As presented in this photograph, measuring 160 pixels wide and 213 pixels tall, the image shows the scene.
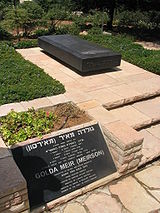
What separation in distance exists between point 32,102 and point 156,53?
657 centimetres

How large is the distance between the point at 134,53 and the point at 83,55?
341 cm

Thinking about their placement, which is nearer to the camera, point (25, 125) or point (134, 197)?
point (134, 197)

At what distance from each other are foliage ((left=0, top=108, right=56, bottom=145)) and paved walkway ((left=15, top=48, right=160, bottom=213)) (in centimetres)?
91

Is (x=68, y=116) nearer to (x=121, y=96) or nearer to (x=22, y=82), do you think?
(x=121, y=96)

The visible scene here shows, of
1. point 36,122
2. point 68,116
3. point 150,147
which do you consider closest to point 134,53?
point 150,147

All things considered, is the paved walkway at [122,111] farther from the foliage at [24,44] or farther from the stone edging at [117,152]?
the foliage at [24,44]

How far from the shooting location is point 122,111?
5832mm

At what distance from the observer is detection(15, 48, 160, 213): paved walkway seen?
3.75 m

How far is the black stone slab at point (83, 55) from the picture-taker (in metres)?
7.04

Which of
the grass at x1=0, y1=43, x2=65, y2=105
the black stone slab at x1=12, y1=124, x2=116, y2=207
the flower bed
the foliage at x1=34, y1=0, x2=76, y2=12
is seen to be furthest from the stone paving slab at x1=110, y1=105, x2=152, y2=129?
the foliage at x1=34, y1=0, x2=76, y2=12

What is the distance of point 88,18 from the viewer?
1728 cm

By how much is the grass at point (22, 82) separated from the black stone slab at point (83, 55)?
99cm

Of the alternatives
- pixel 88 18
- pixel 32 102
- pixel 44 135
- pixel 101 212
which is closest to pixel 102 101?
pixel 32 102

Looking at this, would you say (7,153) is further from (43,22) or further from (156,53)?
(43,22)
